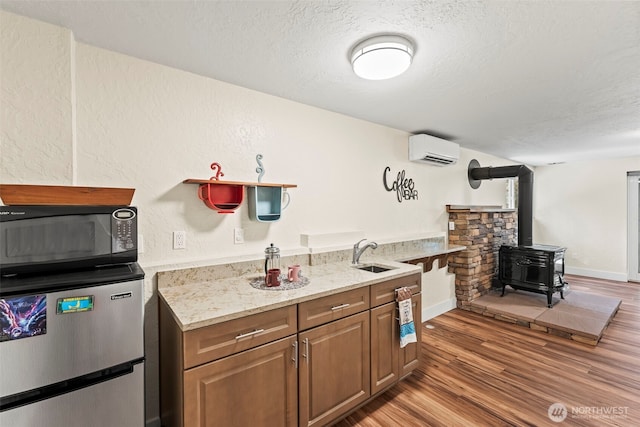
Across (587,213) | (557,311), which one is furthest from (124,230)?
(587,213)

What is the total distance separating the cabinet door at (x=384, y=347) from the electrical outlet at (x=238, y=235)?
1.07m

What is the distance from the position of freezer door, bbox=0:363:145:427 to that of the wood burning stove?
175 inches

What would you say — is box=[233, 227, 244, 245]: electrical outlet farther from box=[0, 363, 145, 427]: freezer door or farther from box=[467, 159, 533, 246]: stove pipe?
box=[467, 159, 533, 246]: stove pipe

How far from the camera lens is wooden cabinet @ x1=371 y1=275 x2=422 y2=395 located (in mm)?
2020

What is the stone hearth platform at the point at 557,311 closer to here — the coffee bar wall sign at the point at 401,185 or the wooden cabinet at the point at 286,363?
the coffee bar wall sign at the point at 401,185

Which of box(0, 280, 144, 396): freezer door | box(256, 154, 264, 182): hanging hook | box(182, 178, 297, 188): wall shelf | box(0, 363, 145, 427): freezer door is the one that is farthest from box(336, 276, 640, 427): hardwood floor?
box(256, 154, 264, 182): hanging hook

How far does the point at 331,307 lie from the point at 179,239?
3.52 ft

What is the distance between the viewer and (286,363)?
1579 mm

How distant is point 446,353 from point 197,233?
2.50m

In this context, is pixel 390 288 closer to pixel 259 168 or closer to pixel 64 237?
pixel 259 168

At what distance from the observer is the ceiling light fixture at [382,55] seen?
150 centimetres

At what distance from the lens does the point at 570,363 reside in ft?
8.48

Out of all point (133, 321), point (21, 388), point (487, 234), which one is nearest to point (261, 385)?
point (133, 321)

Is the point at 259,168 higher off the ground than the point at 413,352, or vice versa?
the point at 259,168
